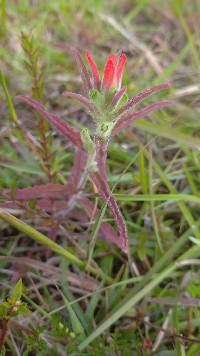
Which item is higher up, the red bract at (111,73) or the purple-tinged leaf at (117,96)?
the red bract at (111,73)

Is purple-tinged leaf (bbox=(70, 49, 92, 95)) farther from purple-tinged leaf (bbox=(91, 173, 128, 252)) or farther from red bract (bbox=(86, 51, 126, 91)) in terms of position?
purple-tinged leaf (bbox=(91, 173, 128, 252))

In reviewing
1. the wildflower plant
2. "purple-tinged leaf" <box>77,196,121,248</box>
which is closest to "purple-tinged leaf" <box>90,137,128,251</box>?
the wildflower plant

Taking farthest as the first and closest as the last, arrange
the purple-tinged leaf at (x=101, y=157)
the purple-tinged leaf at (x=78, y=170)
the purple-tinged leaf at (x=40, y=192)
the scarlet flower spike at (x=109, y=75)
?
the purple-tinged leaf at (x=78, y=170)
the purple-tinged leaf at (x=40, y=192)
the purple-tinged leaf at (x=101, y=157)
the scarlet flower spike at (x=109, y=75)

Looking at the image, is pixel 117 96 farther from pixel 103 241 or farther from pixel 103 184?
pixel 103 241

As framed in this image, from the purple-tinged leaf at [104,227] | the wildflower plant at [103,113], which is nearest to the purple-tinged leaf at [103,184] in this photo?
the wildflower plant at [103,113]

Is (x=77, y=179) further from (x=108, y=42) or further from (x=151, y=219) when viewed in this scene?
(x=108, y=42)

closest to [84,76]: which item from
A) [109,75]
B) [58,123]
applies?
Answer: [109,75]

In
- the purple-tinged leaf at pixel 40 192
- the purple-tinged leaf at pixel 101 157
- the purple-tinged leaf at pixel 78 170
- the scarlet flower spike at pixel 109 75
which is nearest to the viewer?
the scarlet flower spike at pixel 109 75

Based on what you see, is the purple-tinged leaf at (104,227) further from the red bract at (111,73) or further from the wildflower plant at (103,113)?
the red bract at (111,73)
